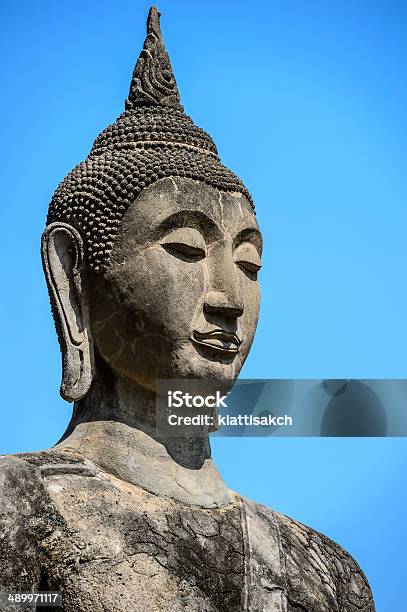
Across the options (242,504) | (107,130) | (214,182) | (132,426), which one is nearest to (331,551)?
(242,504)

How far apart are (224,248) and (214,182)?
0.59m

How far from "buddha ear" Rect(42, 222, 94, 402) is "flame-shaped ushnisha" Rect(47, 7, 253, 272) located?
14 centimetres

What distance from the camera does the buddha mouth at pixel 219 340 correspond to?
11500mm

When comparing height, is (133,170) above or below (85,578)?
above

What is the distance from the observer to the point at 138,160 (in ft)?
39.2

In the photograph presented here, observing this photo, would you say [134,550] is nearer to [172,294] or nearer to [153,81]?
[172,294]

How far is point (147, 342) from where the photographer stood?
11.5 meters

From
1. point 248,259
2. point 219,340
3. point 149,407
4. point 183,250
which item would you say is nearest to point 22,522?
point 149,407

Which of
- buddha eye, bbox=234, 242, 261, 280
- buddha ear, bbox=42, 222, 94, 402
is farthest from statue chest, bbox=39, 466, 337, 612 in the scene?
buddha eye, bbox=234, 242, 261, 280

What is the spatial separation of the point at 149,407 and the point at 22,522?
152cm

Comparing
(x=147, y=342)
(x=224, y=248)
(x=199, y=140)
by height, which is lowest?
(x=147, y=342)

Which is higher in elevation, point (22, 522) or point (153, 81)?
point (153, 81)

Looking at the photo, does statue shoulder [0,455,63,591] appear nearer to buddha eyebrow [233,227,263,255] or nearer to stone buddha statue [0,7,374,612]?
stone buddha statue [0,7,374,612]

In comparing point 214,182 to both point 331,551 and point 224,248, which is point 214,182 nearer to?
point 224,248
